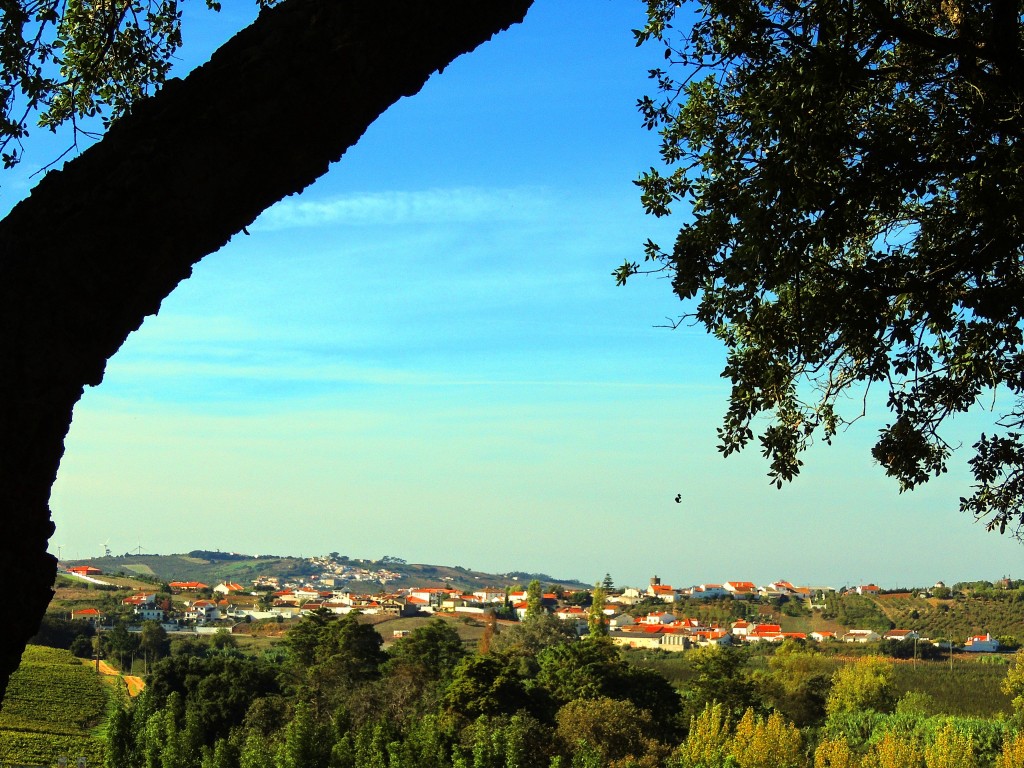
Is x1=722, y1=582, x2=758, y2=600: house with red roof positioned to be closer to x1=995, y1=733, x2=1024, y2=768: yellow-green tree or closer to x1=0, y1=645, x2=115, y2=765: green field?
x1=0, y1=645, x2=115, y2=765: green field

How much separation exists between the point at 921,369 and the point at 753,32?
2.23 metres

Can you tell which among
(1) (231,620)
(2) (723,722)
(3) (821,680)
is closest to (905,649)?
(3) (821,680)

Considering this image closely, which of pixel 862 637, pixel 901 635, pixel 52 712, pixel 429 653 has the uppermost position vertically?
pixel 429 653

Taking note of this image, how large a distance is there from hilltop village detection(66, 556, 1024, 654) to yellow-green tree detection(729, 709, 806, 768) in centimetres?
3615

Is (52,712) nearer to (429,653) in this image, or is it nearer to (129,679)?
(129,679)

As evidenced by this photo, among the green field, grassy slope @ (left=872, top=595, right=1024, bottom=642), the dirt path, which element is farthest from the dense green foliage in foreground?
grassy slope @ (left=872, top=595, right=1024, bottom=642)

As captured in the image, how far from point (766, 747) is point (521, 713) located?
9.68m

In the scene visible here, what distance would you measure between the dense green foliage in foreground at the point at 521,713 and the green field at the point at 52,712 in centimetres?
385

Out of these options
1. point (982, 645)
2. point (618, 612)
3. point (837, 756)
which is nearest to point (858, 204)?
point (837, 756)

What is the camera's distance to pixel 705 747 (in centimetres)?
3444

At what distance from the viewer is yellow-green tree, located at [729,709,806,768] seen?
32.7 meters

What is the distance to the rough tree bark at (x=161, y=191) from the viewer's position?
187cm

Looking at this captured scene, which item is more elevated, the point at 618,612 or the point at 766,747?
the point at 766,747

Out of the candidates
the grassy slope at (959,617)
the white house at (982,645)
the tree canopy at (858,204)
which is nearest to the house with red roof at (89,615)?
the white house at (982,645)
